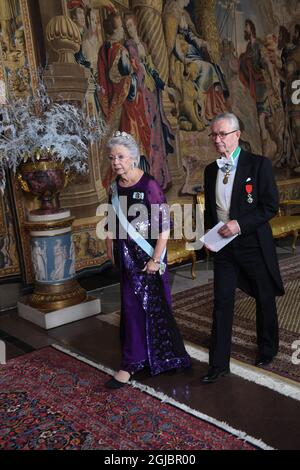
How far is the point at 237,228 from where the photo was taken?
10.4ft

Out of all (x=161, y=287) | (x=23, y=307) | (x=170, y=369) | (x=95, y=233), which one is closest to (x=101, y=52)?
(x=95, y=233)

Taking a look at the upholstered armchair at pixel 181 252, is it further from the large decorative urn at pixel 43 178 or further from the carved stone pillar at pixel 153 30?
the carved stone pillar at pixel 153 30

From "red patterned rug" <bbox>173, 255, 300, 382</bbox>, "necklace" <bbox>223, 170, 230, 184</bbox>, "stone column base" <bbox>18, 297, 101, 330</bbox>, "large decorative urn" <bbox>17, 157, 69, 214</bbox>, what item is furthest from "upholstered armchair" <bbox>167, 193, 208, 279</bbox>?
"necklace" <bbox>223, 170, 230, 184</bbox>

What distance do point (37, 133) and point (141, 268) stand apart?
2189 millimetres

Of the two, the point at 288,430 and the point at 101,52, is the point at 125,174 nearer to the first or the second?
the point at 288,430

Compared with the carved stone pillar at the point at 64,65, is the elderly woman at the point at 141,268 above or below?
below

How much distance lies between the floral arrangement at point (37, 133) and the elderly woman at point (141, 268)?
1.64 m

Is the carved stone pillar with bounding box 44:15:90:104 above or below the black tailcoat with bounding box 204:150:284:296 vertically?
above

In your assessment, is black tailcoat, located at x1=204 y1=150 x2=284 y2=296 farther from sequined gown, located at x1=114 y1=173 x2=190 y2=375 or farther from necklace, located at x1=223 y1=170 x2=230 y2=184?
sequined gown, located at x1=114 y1=173 x2=190 y2=375

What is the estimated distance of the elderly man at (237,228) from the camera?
3184 mm

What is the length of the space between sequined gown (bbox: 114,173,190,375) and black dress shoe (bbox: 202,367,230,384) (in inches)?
9.0

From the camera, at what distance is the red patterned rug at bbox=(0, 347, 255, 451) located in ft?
8.75

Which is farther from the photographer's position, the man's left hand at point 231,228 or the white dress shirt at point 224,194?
the white dress shirt at point 224,194

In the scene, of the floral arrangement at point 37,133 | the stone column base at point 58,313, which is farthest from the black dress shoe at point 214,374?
the floral arrangement at point 37,133
